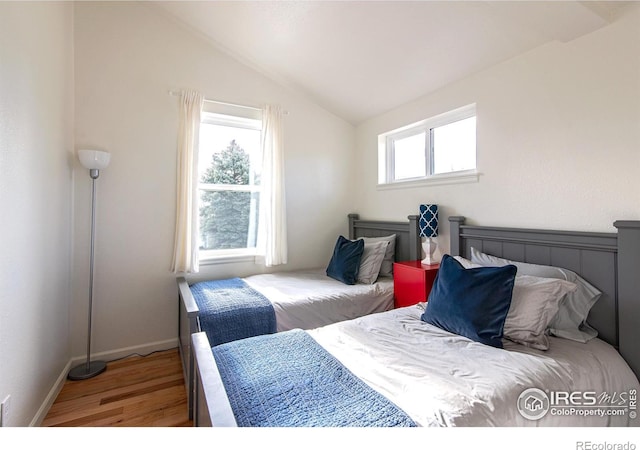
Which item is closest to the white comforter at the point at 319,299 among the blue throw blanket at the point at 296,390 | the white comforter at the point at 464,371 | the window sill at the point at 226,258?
the window sill at the point at 226,258

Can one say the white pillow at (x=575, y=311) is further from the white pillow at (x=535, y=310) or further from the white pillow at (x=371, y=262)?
the white pillow at (x=371, y=262)

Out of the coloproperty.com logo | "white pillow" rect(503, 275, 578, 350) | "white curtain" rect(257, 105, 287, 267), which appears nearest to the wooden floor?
"white curtain" rect(257, 105, 287, 267)

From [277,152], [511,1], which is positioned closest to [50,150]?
[277,152]

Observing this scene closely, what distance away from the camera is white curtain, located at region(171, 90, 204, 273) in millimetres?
2689

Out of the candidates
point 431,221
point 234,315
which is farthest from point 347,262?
point 234,315

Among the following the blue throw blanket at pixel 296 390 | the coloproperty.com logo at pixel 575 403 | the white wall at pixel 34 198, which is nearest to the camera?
the blue throw blanket at pixel 296 390

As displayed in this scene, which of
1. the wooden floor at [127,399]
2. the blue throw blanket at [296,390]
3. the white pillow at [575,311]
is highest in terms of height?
the white pillow at [575,311]

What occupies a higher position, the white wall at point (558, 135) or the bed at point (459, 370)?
the white wall at point (558, 135)

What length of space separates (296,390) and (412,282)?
5.02 feet

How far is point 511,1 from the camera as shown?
163 cm

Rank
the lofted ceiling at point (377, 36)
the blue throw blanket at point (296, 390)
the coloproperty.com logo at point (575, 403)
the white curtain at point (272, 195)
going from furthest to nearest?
the white curtain at point (272, 195) → the lofted ceiling at point (377, 36) → the coloproperty.com logo at point (575, 403) → the blue throw blanket at point (296, 390)

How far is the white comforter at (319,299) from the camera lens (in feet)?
7.31

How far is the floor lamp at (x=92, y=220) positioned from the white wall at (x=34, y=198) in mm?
117

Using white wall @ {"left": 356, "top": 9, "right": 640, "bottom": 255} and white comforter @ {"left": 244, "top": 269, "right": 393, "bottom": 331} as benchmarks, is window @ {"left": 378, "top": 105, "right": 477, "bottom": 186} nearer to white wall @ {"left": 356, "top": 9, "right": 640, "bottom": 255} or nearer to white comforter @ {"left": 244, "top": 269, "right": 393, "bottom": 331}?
white wall @ {"left": 356, "top": 9, "right": 640, "bottom": 255}
